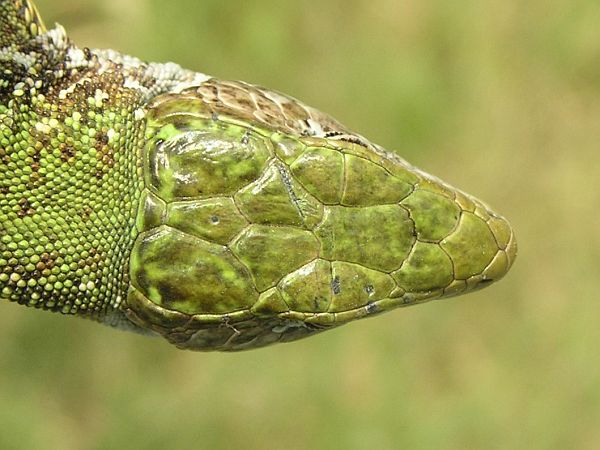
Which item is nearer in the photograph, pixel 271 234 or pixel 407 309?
pixel 271 234

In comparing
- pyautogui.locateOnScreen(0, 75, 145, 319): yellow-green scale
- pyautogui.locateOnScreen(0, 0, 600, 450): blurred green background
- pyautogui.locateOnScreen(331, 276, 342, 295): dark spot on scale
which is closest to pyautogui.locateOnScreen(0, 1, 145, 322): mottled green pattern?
pyautogui.locateOnScreen(0, 75, 145, 319): yellow-green scale

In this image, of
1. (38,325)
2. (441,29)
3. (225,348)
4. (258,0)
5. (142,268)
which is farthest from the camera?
(441,29)

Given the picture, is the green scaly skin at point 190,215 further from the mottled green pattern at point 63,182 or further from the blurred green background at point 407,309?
the blurred green background at point 407,309

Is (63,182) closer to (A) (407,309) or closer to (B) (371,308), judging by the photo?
(B) (371,308)

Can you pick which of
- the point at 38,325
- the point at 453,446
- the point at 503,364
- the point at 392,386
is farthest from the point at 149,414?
the point at 503,364

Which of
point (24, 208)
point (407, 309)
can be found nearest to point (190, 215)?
point (24, 208)

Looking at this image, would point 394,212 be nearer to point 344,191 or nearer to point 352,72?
point 344,191
